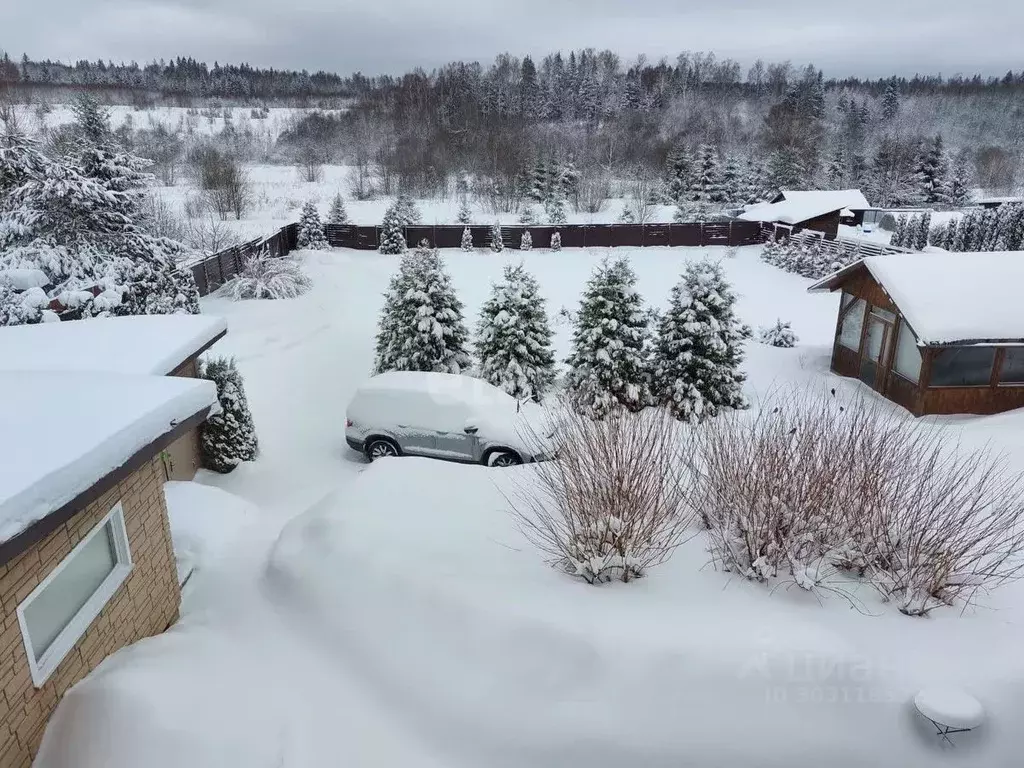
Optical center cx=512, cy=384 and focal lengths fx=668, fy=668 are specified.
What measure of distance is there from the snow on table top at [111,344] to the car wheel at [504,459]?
4514 mm

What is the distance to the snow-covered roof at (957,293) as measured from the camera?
12.5 m

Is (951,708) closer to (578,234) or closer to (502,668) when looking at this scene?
(502,668)

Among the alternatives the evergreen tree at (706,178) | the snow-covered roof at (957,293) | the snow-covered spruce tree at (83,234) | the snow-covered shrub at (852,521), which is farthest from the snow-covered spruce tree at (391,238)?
the snow-covered shrub at (852,521)

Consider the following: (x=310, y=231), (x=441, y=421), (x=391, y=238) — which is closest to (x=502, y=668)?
(x=441, y=421)

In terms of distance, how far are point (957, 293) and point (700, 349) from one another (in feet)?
17.0

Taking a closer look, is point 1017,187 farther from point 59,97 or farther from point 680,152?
point 59,97

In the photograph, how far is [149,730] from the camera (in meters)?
4.25

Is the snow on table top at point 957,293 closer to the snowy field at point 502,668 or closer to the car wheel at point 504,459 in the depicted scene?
the car wheel at point 504,459

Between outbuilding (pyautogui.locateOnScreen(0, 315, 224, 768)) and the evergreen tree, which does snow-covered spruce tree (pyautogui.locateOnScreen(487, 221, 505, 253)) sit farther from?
outbuilding (pyautogui.locateOnScreen(0, 315, 224, 768))

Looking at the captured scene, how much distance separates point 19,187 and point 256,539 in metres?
11.8

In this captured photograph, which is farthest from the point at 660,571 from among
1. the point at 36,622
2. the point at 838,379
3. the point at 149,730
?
the point at 838,379

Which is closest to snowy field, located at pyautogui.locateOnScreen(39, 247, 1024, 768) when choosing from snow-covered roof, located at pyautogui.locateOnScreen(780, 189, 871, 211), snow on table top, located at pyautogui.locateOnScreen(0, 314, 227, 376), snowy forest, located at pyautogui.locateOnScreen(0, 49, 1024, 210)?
snow on table top, located at pyautogui.locateOnScreen(0, 314, 227, 376)

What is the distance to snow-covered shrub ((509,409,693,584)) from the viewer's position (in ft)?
19.4

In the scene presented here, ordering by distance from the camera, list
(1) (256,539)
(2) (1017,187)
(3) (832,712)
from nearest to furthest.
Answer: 1. (3) (832,712)
2. (1) (256,539)
3. (2) (1017,187)
